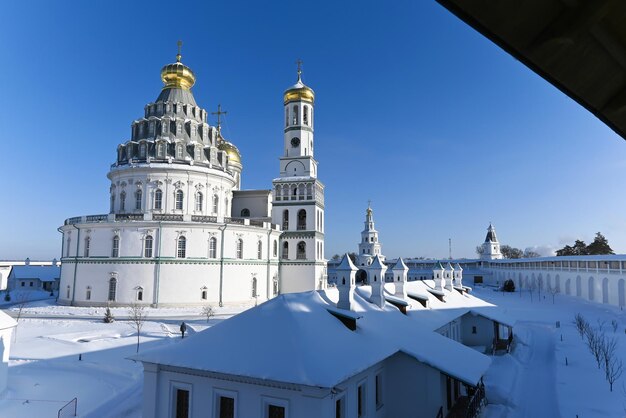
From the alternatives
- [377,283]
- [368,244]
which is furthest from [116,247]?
[368,244]

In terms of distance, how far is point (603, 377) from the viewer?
828 inches

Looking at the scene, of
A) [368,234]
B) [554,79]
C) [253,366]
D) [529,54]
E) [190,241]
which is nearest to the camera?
[529,54]

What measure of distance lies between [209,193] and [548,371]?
34157mm

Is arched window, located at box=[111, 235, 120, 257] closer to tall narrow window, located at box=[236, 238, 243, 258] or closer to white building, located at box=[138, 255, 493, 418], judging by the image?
tall narrow window, located at box=[236, 238, 243, 258]

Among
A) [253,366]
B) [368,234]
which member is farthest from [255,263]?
[368,234]

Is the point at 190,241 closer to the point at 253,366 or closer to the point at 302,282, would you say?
the point at 302,282

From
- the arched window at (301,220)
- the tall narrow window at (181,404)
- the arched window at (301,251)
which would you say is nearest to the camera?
the tall narrow window at (181,404)

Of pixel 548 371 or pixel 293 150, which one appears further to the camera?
pixel 293 150

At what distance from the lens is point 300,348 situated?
12141mm

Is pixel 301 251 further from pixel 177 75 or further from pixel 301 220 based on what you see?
pixel 177 75

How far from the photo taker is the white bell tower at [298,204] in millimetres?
48500

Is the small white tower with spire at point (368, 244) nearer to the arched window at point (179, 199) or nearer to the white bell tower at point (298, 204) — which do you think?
the white bell tower at point (298, 204)

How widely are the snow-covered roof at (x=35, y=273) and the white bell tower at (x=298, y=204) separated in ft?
127

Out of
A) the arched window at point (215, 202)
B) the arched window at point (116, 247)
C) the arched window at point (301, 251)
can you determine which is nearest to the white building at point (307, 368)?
the arched window at point (116, 247)
